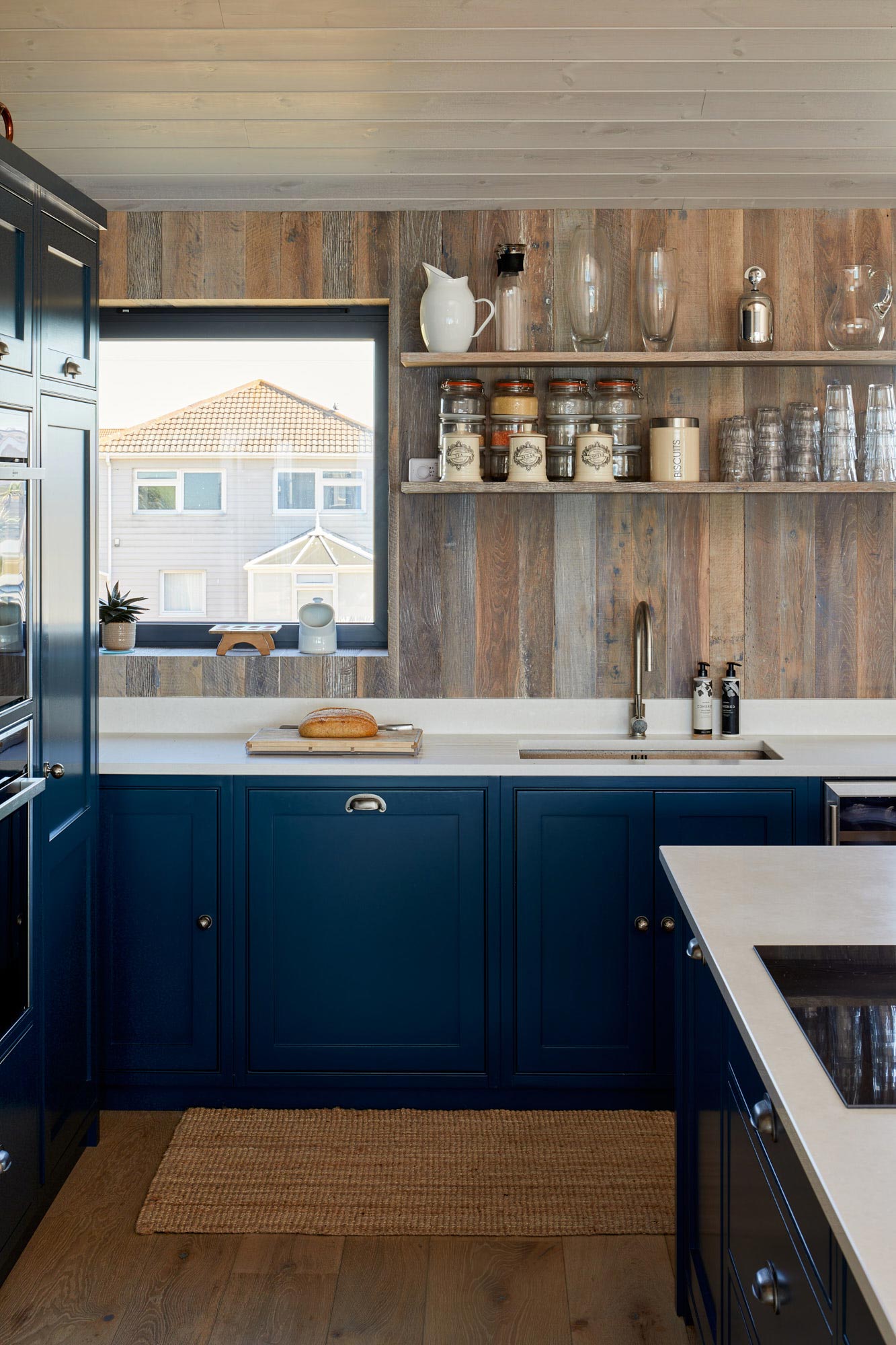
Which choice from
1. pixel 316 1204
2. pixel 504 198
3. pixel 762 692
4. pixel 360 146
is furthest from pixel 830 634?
pixel 316 1204

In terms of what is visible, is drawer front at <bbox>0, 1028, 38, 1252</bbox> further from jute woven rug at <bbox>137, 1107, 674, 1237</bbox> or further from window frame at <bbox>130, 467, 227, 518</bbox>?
window frame at <bbox>130, 467, 227, 518</bbox>

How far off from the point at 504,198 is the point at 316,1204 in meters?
2.69

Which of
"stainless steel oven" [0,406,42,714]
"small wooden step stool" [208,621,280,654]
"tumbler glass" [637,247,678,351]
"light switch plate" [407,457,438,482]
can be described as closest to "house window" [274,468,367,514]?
"light switch plate" [407,457,438,482]

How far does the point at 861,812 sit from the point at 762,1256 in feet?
5.49

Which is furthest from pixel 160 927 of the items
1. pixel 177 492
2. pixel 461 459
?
pixel 461 459

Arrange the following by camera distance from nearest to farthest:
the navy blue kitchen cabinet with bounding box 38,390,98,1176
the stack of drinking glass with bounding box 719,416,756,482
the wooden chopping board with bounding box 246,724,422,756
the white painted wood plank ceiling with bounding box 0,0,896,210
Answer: the white painted wood plank ceiling with bounding box 0,0,896,210 → the navy blue kitchen cabinet with bounding box 38,390,98,1176 → the wooden chopping board with bounding box 246,724,422,756 → the stack of drinking glass with bounding box 719,416,756,482

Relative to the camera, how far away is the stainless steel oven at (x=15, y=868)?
2260 millimetres

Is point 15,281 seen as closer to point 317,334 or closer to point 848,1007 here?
point 317,334

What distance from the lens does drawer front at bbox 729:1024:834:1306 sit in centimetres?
118

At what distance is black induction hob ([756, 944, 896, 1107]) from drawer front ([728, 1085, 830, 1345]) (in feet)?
0.75

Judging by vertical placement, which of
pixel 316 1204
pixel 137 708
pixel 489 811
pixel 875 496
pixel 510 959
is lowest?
pixel 316 1204

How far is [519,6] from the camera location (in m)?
2.31

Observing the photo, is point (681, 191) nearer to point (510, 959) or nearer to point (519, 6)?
point (519, 6)

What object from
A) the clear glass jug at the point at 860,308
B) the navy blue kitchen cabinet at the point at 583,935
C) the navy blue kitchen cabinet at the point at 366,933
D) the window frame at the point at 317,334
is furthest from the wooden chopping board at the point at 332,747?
the clear glass jug at the point at 860,308
